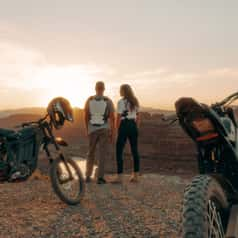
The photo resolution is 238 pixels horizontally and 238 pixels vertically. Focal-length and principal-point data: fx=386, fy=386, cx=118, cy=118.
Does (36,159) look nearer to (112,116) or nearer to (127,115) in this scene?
(112,116)

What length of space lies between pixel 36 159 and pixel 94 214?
1.22m

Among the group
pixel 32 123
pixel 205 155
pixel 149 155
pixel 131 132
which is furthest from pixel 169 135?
pixel 205 155

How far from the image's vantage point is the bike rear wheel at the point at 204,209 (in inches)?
93.0

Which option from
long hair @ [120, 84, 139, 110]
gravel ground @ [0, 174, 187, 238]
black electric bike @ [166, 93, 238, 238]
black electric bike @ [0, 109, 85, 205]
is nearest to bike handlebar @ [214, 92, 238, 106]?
black electric bike @ [166, 93, 238, 238]

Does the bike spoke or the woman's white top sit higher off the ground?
the woman's white top

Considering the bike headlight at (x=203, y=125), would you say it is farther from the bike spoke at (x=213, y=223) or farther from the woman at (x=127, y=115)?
the woman at (x=127, y=115)

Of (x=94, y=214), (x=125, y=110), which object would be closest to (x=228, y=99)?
(x=94, y=214)

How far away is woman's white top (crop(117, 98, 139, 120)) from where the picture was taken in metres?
8.26

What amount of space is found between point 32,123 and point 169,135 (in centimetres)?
2547

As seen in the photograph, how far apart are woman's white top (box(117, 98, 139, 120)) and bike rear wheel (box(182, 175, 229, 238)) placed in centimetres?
548

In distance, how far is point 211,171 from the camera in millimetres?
3039

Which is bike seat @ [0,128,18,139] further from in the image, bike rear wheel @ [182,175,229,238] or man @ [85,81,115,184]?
bike rear wheel @ [182,175,229,238]

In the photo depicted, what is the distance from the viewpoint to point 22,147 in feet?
18.2

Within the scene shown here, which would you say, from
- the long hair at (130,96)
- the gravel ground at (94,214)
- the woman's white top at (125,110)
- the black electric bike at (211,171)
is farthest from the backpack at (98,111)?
the black electric bike at (211,171)
